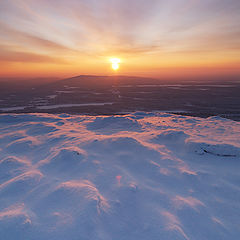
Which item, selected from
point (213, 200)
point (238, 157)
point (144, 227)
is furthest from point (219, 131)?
point (144, 227)

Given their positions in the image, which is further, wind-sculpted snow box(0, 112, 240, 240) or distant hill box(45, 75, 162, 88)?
distant hill box(45, 75, 162, 88)

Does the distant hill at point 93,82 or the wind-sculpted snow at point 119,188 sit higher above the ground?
the wind-sculpted snow at point 119,188

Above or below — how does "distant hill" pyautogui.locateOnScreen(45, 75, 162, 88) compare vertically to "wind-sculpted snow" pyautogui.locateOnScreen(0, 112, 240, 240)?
below

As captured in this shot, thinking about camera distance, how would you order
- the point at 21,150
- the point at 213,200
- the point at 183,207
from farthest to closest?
the point at 21,150
the point at 213,200
the point at 183,207

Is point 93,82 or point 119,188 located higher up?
point 119,188

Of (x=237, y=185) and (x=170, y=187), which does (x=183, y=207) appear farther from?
(x=237, y=185)

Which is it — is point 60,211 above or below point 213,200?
above

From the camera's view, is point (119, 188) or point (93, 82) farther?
point (93, 82)

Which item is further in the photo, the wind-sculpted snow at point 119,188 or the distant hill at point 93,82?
the distant hill at point 93,82
